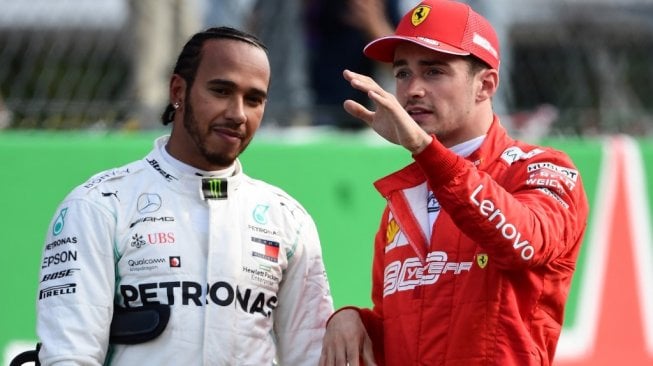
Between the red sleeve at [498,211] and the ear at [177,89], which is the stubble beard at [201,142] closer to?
the ear at [177,89]

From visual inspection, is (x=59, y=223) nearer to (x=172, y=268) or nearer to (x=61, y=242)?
(x=61, y=242)

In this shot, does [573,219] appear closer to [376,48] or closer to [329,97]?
[376,48]

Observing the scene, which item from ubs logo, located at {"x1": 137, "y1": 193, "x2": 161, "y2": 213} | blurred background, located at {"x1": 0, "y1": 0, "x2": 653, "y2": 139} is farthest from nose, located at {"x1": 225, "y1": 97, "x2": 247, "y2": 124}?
blurred background, located at {"x1": 0, "y1": 0, "x2": 653, "y2": 139}

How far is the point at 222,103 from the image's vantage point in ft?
12.5

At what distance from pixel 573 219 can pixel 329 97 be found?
3.53m

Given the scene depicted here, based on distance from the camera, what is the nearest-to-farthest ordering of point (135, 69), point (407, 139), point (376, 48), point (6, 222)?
1. point (407, 139)
2. point (376, 48)
3. point (6, 222)
4. point (135, 69)

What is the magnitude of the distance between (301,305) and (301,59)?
308 centimetres

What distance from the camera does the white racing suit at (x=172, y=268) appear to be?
11.9 ft

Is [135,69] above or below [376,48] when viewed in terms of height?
above

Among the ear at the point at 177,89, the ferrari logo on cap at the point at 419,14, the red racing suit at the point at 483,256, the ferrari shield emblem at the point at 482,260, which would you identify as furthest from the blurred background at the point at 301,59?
the ferrari shield emblem at the point at 482,260

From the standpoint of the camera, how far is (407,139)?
3.49 meters

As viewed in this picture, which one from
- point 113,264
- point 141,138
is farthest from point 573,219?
point 141,138

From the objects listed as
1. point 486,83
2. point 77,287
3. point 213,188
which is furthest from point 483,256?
point 77,287

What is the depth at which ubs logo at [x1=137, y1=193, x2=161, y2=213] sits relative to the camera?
3.77 metres
